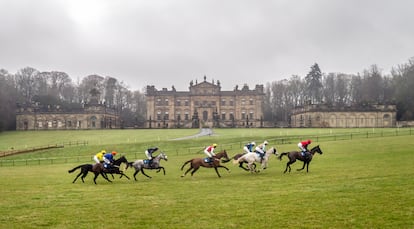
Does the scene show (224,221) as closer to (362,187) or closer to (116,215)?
(116,215)

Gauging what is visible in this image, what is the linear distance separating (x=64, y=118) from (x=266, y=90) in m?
58.8

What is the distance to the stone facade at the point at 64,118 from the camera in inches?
3706

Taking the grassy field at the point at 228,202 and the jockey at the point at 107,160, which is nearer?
the grassy field at the point at 228,202

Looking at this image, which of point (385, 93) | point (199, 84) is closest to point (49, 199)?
point (199, 84)

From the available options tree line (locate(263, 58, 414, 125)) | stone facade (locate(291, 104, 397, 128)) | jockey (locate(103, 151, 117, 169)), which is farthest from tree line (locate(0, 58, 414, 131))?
jockey (locate(103, 151, 117, 169))

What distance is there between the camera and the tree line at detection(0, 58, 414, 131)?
4117 inches

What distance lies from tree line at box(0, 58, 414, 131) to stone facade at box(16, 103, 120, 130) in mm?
5383

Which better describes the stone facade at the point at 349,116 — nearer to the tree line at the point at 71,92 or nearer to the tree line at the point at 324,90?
the tree line at the point at 324,90

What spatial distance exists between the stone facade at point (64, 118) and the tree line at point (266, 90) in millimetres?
5383

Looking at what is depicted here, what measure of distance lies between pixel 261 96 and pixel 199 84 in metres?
15.7

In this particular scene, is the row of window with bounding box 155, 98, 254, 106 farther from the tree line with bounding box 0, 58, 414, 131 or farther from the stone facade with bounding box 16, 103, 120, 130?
the stone facade with bounding box 16, 103, 120, 130

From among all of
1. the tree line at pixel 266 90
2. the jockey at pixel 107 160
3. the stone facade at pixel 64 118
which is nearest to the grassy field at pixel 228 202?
the jockey at pixel 107 160

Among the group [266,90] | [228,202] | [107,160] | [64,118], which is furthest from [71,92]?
[228,202]

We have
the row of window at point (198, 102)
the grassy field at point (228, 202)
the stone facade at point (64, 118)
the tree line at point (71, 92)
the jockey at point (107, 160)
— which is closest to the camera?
the grassy field at point (228, 202)
